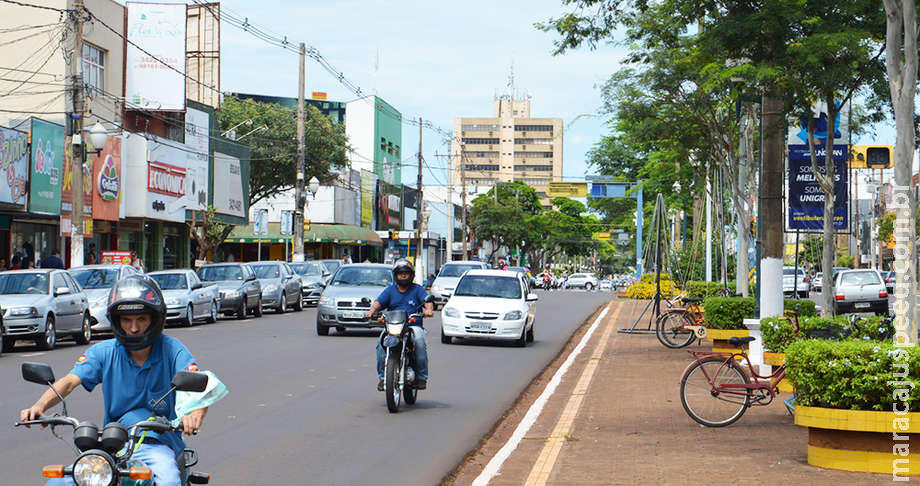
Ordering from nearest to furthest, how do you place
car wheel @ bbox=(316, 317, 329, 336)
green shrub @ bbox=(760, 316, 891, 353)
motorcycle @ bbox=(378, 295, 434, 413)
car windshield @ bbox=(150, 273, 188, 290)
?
green shrub @ bbox=(760, 316, 891, 353) → motorcycle @ bbox=(378, 295, 434, 413) → car wheel @ bbox=(316, 317, 329, 336) → car windshield @ bbox=(150, 273, 188, 290)

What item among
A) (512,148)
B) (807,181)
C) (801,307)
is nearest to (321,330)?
(807,181)

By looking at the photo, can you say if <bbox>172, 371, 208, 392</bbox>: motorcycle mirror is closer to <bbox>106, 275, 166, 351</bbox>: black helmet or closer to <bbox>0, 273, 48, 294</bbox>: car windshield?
<bbox>106, 275, 166, 351</bbox>: black helmet

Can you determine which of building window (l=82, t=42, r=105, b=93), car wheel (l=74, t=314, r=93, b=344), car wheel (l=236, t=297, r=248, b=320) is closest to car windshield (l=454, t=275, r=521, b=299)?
car wheel (l=74, t=314, r=93, b=344)

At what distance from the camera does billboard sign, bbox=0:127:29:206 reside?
1120 inches

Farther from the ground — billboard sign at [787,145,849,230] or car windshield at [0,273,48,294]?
billboard sign at [787,145,849,230]

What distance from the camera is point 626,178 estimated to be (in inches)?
2275

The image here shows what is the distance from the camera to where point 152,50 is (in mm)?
41625

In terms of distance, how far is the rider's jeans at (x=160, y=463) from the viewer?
4633 mm

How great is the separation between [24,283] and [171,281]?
22.8 feet

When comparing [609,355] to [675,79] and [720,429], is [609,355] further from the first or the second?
[720,429]

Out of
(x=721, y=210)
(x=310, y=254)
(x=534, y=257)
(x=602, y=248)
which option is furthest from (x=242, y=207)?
(x=602, y=248)

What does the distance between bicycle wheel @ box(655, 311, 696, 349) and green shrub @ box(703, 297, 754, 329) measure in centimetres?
181

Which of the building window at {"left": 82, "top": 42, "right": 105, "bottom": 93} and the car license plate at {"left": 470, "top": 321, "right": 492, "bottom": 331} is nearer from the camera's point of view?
the car license plate at {"left": 470, "top": 321, "right": 492, "bottom": 331}

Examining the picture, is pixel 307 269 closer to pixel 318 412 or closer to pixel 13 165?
pixel 13 165
